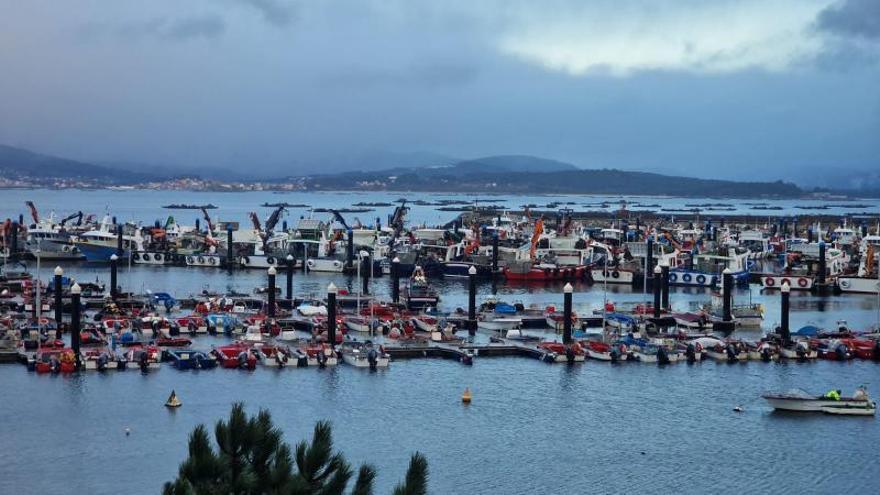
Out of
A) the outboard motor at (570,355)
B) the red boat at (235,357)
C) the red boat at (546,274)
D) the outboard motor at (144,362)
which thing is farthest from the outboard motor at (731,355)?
the red boat at (546,274)

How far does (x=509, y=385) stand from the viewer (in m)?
30.0

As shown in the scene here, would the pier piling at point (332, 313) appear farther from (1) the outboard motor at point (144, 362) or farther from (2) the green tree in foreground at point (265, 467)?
(2) the green tree in foreground at point (265, 467)

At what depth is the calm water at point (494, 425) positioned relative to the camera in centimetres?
2242

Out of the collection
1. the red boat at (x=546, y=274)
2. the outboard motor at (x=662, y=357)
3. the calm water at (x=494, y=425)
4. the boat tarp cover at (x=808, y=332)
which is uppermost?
the red boat at (x=546, y=274)

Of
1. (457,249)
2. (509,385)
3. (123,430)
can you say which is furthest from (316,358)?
(457,249)

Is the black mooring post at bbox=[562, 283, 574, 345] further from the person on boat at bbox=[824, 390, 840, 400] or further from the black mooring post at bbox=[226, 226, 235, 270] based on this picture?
A: the black mooring post at bbox=[226, 226, 235, 270]

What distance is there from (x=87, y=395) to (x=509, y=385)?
9476 mm

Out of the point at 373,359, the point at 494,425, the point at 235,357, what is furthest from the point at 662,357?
the point at 235,357

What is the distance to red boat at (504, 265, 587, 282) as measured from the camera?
56.5m

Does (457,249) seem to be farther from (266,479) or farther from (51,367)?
(266,479)

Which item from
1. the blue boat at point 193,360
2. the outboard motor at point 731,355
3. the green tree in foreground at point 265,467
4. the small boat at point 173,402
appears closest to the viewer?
the green tree in foreground at point 265,467

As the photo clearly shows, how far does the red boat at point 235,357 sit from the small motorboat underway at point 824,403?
12.0 m

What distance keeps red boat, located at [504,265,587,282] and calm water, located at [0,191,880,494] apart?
912 inches

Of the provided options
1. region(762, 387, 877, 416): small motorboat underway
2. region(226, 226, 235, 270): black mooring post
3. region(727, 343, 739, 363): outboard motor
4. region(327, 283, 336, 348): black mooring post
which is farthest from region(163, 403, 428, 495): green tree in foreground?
region(226, 226, 235, 270): black mooring post
